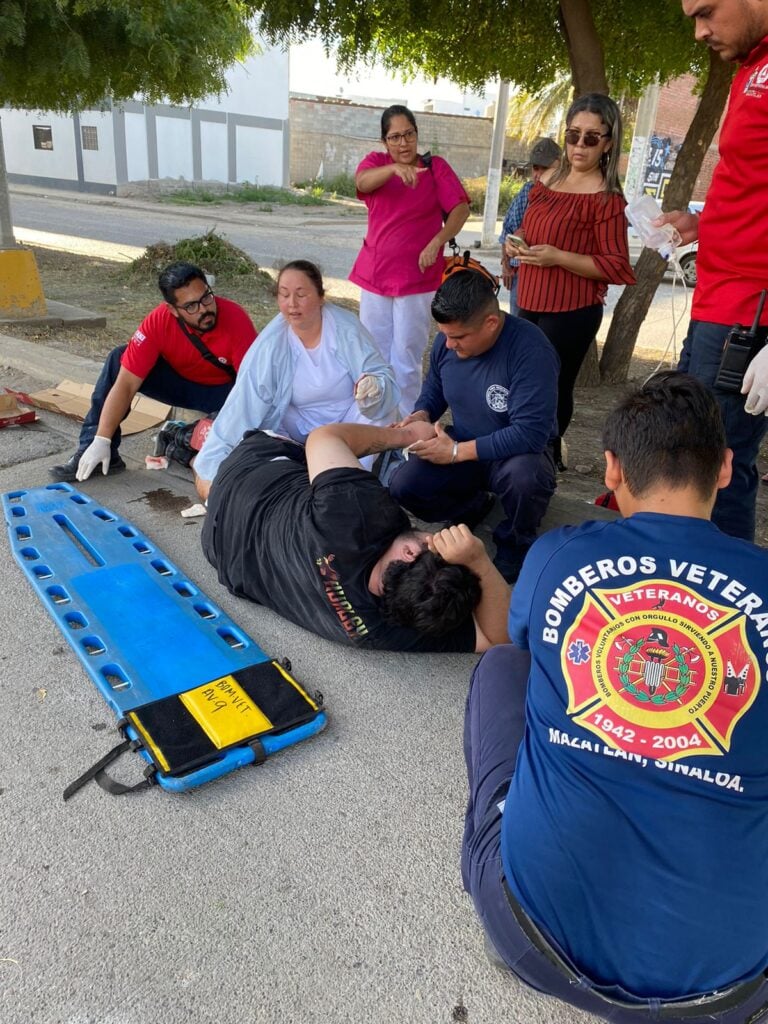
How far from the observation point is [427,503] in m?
3.47

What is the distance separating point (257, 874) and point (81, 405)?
3745 millimetres

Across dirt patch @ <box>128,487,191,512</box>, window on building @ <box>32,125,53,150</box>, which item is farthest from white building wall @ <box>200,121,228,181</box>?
dirt patch @ <box>128,487,191,512</box>

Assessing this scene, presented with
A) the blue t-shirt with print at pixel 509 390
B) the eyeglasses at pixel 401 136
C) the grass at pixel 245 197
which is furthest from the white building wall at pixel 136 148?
the blue t-shirt with print at pixel 509 390

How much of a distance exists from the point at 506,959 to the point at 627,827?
1.32 feet

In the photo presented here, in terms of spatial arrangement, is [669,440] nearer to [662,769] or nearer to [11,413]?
[662,769]

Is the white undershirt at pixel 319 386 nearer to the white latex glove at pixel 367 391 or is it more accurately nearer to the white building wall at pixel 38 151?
the white latex glove at pixel 367 391

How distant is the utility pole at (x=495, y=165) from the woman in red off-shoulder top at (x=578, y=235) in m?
12.1

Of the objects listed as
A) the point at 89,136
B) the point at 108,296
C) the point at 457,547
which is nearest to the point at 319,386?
the point at 457,547

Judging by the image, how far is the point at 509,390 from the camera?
3115 mm

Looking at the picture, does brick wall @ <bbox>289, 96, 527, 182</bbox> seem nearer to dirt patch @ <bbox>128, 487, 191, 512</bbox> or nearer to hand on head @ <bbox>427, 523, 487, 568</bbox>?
dirt patch @ <bbox>128, 487, 191, 512</bbox>

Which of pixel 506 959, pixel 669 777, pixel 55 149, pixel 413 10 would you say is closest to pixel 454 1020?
pixel 506 959

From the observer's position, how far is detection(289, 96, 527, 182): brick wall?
3167cm

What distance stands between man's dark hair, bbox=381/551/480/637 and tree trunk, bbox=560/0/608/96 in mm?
3988

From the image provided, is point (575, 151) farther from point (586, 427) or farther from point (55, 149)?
point (55, 149)
